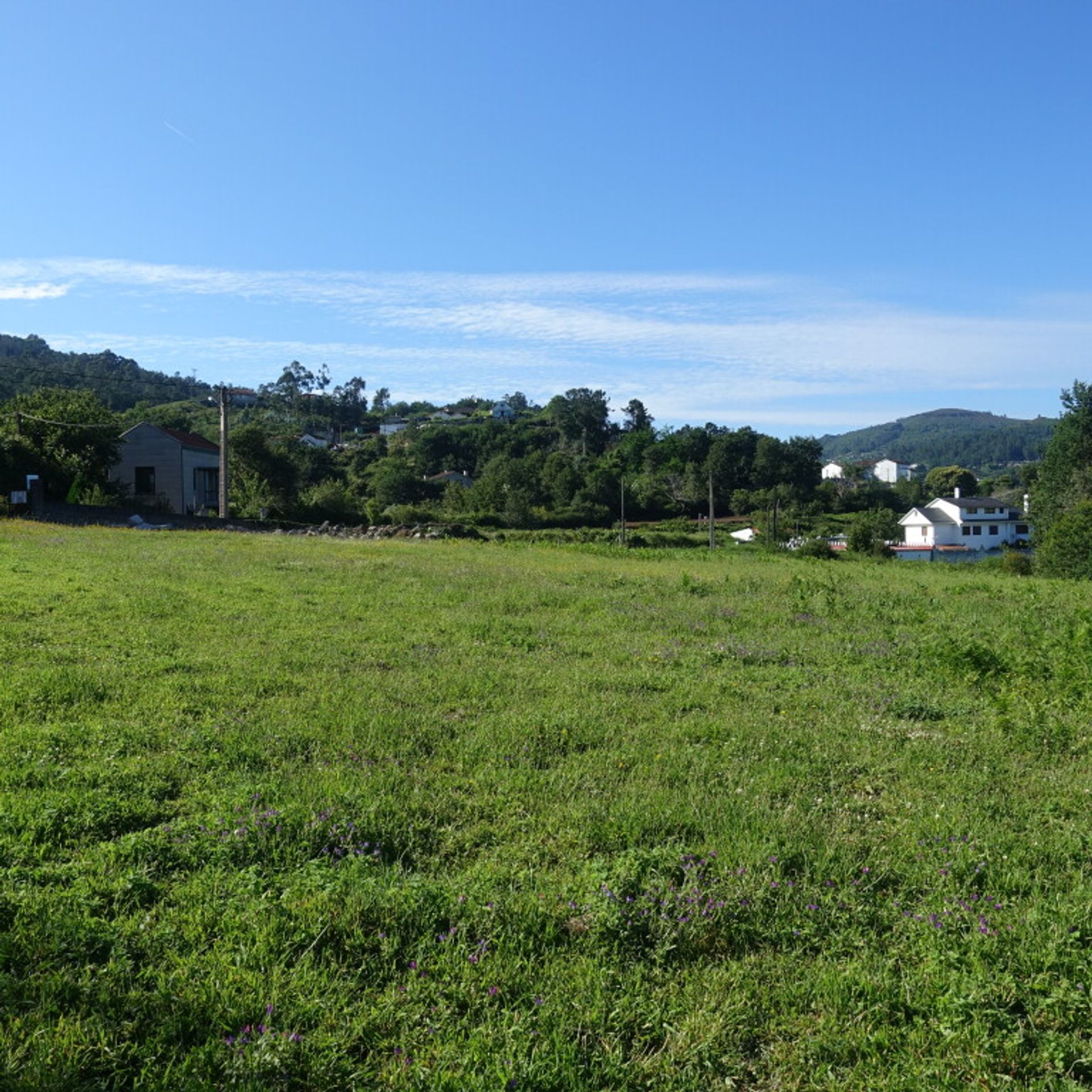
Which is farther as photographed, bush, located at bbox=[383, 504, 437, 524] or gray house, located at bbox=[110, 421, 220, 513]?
bush, located at bbox=[383, 504, 437, 524]

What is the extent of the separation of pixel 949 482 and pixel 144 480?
5508 inches

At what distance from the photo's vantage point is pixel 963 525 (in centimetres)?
9375

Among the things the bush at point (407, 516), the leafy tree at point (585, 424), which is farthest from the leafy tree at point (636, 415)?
the bush at point (407, 516)

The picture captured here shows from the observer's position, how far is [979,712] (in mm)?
8656

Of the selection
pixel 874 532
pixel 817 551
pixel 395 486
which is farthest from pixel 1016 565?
pixel 395 486

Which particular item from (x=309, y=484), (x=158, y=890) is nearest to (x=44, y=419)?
(x=309, y=484)

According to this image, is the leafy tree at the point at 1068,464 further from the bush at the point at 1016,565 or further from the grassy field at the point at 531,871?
the grassy field at the point at 531,871

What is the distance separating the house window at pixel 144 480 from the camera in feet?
173

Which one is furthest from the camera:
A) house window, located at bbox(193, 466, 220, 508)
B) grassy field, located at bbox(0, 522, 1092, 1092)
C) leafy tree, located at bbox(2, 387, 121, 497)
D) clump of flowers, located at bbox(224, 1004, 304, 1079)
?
house window, located at bbox(193, 466, 220, 508)

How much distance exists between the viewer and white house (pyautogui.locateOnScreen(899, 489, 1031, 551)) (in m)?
93.3

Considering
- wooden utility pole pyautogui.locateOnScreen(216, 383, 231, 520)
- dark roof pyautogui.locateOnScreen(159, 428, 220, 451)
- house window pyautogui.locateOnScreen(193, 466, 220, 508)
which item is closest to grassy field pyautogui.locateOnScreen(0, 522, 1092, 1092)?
wooden utility pole pyautogui.locateOnScreen(216, 383, 231, 520)

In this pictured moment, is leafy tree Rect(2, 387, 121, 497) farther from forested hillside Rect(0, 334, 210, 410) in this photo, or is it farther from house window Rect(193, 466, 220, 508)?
forested hillside Rect(0, 334, 210, 410)

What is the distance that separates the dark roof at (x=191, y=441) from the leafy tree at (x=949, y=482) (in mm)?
122393

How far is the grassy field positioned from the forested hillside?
65418mm
